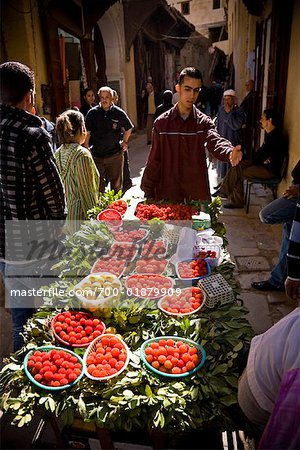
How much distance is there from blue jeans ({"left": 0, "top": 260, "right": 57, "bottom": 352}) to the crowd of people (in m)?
0.01

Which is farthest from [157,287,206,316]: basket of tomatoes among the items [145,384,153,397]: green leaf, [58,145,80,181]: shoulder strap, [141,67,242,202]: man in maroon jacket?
[58,145,80,181]: shoulder strap

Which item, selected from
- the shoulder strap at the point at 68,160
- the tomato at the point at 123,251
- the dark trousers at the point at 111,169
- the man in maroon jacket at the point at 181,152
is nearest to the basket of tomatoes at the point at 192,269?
the tomato at the point at 123,251

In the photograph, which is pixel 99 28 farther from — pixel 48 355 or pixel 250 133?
pixel 48 355

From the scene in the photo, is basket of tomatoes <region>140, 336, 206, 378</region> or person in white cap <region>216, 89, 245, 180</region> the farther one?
person in white cap <region>216, 89, 245, 180</region>

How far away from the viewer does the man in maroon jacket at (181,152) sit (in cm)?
360

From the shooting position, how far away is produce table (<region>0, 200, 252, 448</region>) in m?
1.68

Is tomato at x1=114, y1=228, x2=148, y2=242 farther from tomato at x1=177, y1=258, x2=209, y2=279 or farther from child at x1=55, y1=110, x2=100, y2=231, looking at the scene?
child at x1=55, y1=110, x2=100, y2=231

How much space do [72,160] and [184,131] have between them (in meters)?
1.16

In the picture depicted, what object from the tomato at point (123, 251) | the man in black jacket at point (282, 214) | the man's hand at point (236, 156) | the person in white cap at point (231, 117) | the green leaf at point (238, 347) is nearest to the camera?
the green leaf at point (238, 347)

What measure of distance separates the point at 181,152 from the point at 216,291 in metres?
1.88

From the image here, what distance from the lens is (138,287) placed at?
2.37m

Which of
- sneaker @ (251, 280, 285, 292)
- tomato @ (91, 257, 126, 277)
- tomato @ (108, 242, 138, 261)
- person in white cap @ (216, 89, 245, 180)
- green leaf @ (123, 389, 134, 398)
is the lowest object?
sneaker @ (251, 280, 285, 292)

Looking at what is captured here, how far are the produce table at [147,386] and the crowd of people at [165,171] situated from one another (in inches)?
14.0

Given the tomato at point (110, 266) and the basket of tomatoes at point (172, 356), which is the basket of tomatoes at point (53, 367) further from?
the tomato at point (110, 266)
